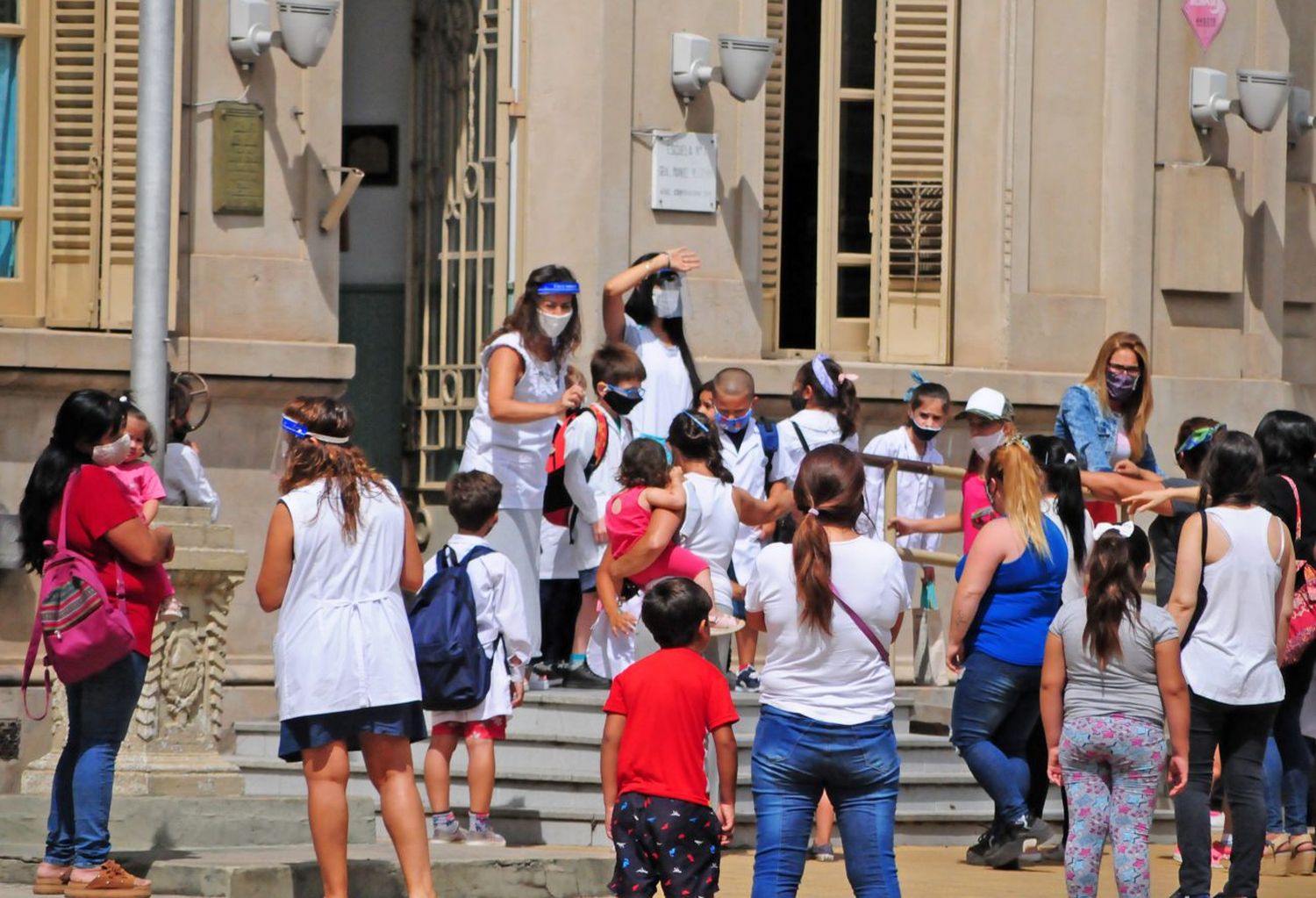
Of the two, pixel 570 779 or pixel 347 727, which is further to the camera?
pixel 570 779

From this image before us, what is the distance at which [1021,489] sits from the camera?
9398 mm

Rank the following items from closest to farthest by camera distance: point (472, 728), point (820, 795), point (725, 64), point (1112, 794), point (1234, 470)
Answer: point (820, 795) < point (1112, 794) < point (1234, 470) < point (472, 728) < point (725, 64)

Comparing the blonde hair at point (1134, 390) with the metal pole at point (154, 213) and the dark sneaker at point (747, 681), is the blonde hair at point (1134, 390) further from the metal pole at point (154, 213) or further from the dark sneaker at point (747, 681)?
the metal pole at point (154, 213)

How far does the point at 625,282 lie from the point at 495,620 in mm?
2173

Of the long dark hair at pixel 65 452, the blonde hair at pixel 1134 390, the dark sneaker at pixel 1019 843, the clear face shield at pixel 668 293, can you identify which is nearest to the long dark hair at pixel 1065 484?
the dark sneaker at pixel 1019 843

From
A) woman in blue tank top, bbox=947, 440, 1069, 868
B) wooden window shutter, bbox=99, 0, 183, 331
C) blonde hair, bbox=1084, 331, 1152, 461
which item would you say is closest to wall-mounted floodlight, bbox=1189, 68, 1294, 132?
blonde hair, bbox=1084, 331, 1152, 461

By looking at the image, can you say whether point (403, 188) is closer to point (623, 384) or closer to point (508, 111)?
point (508, 111)

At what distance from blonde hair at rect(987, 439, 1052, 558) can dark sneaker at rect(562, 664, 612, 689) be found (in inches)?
86.4

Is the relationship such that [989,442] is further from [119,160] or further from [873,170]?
[119,160]

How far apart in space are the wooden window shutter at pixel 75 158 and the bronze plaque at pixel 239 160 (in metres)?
0.67

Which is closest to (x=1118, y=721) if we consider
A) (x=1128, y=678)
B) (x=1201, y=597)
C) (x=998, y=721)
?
(x=1128, y=678)

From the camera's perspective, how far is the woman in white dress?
35.6 feet

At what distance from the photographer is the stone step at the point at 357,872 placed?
827 centimetres

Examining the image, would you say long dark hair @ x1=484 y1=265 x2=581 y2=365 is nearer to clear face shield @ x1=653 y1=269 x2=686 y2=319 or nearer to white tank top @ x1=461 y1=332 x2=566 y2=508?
white tank top @ x1=461 y1=332 x2=566 y2=508
